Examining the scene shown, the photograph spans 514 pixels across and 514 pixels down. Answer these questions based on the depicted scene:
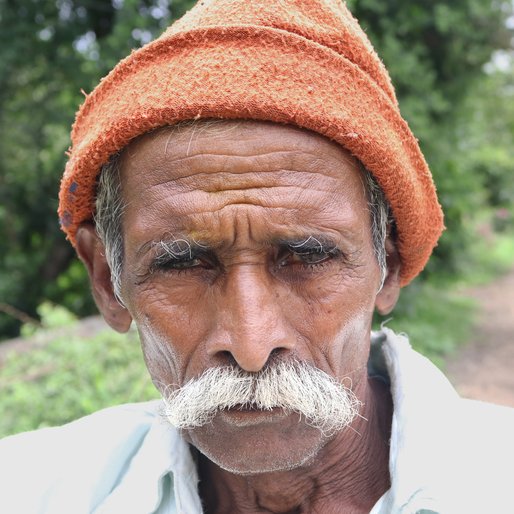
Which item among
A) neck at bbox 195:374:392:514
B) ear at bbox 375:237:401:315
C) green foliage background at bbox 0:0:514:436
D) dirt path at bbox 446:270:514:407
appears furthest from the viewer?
dirt path at bbox 446:270:514:407

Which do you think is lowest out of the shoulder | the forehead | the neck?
the shoulder

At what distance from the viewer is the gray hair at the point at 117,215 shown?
173 cm

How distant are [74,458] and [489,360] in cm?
784

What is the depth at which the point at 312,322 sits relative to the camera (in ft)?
5.28

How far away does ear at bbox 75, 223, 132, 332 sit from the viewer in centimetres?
202

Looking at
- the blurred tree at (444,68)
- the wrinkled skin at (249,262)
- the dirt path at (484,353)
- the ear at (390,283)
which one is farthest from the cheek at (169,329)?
the blurred tree at (444,68)

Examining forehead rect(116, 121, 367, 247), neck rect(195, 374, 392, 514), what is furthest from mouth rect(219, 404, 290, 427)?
forehead rect(116, 121, 367, 247)

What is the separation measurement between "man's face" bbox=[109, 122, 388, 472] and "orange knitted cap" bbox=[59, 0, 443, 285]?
0.21 ft

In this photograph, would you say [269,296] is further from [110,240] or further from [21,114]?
[21,114]

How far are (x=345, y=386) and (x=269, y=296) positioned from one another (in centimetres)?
38

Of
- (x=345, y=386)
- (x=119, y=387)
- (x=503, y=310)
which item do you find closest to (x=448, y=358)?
(x=503, y=310)

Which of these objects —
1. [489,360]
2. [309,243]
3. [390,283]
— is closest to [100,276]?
[309,243]

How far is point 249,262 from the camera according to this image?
1562 millimetres

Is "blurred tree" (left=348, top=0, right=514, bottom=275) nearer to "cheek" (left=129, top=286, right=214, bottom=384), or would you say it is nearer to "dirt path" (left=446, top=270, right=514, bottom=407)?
"dirt path" (left=446, top=270, right=514, bottom=407)
